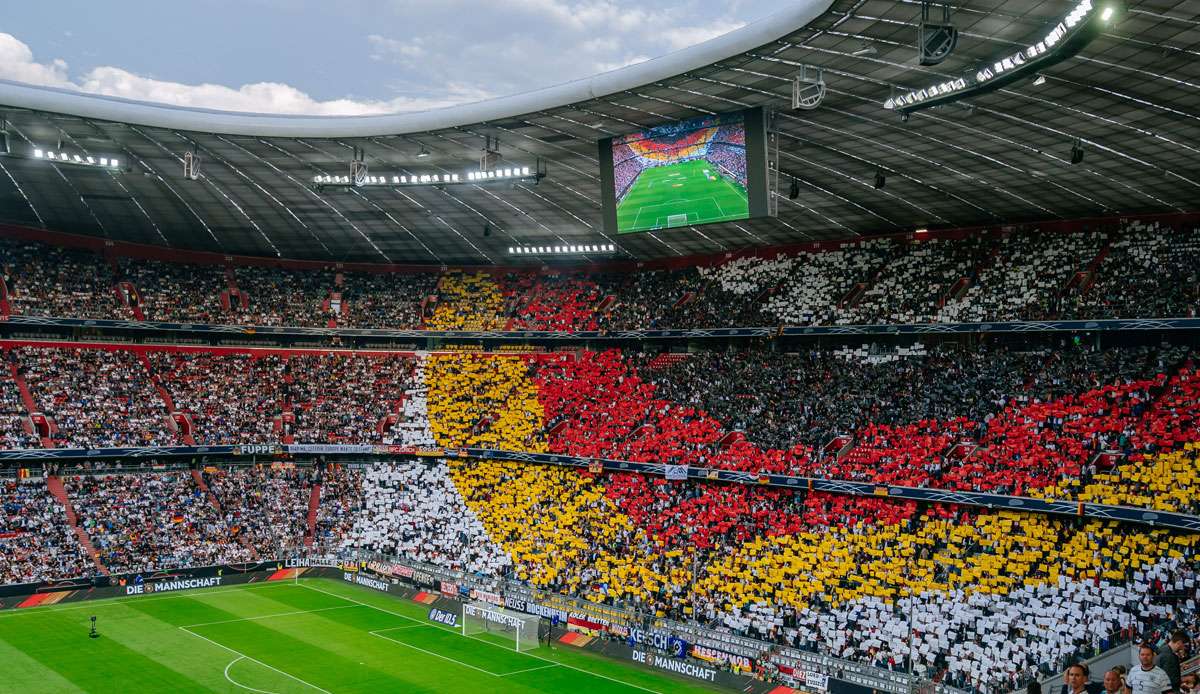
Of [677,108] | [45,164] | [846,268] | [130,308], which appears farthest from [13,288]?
[846,268]

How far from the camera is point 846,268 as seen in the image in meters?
46.0

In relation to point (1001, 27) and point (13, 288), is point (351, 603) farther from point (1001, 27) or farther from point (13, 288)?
point (1001, 27)

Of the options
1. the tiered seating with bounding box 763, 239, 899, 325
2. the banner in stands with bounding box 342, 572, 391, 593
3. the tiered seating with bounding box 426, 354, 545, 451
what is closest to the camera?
the tiered seating with bounding box 763, 239, 899, 325

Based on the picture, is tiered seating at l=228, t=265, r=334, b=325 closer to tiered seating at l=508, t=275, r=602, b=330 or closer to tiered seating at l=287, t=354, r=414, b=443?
tiered seating at l=287, t=354, r=414, b=443

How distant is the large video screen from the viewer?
29562mm

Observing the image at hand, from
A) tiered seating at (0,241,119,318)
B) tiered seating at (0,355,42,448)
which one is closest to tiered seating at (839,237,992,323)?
tiered seating at (0,355,42,448)

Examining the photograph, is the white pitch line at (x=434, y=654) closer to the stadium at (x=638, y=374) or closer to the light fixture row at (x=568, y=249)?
the stadium at (x=638, y=374)

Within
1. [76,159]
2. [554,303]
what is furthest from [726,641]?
[76,159]

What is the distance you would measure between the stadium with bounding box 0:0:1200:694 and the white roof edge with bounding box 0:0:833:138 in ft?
0.46

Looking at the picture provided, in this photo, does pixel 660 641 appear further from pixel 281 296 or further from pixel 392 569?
pixel 281 296

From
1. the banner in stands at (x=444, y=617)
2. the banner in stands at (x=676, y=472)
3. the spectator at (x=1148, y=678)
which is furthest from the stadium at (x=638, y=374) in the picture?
the spectator at (x=1148, y=678)

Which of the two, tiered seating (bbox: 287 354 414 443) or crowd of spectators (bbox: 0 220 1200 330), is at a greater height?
crowd of spectators (bbox: 0 220 1200 330)

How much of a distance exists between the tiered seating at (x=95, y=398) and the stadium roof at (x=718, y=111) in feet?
23.5

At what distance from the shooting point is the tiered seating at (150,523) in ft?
144
